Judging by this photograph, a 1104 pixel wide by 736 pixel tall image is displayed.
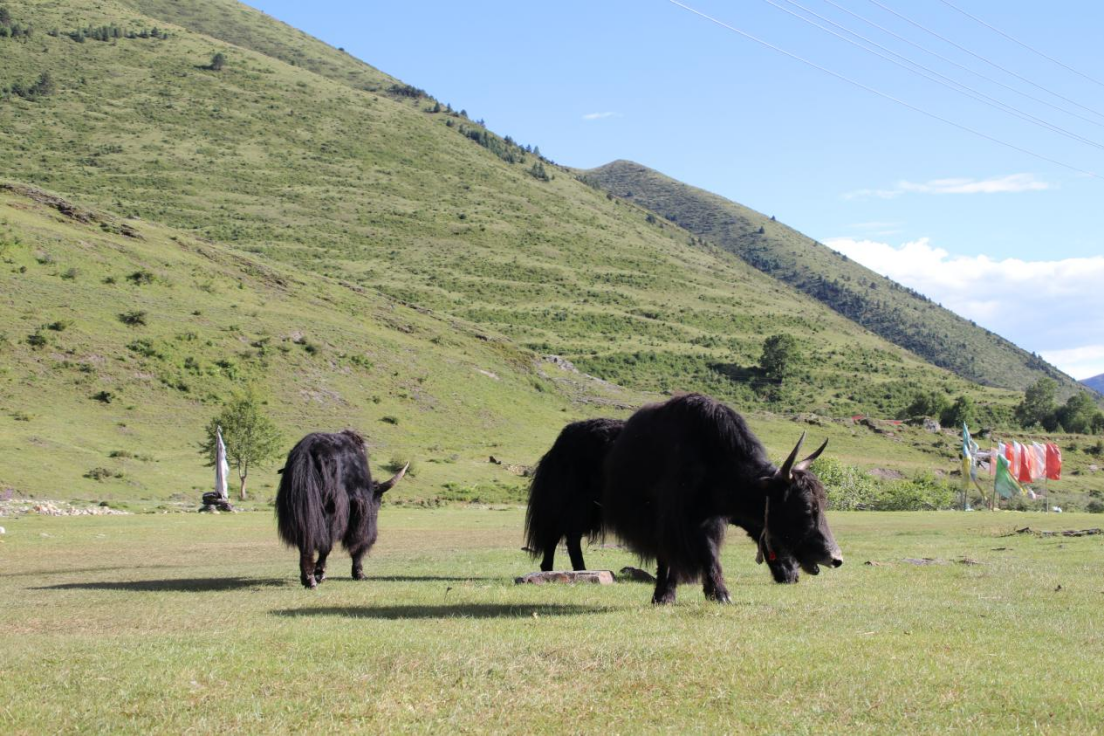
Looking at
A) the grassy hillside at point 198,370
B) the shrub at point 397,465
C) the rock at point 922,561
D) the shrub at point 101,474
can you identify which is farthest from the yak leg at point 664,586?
the shrub at point 397,465

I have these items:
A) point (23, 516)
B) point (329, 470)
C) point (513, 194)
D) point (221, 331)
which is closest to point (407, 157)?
point (513, 194)

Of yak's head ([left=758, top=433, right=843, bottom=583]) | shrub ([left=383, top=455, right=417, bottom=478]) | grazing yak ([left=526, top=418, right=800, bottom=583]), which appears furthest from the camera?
shrub ([left=383, top=455, right=417, bottom=478])

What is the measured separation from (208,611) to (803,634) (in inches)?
282

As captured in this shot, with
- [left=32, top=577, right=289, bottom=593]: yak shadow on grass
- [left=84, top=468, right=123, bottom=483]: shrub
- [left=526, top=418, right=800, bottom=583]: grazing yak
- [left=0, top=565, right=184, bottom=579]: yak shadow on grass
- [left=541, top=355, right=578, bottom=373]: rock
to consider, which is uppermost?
[left=541, top=355, right=578, bottom=373]: rock

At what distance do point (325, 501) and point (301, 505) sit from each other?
63cm

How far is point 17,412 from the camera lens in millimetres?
52469

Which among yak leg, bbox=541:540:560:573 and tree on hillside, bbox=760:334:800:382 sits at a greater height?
tree on hillside, bbox=760:334:800:382

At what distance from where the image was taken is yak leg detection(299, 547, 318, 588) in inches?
578

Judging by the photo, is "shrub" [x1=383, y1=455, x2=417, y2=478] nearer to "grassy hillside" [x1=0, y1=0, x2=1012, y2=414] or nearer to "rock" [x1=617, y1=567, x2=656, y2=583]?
"rock" [x1=617, y1=567, x2=656, y2=583]

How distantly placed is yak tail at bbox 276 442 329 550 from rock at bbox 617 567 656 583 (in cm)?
466

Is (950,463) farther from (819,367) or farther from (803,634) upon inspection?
(803,634)

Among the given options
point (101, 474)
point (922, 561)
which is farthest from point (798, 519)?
→ point (101, 474)

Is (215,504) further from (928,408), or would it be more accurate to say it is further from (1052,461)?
(928,408)

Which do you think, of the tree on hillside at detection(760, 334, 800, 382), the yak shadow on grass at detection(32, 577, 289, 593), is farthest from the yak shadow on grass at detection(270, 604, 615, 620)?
the tree on hillside at detection(760, 334, 800, 382)
